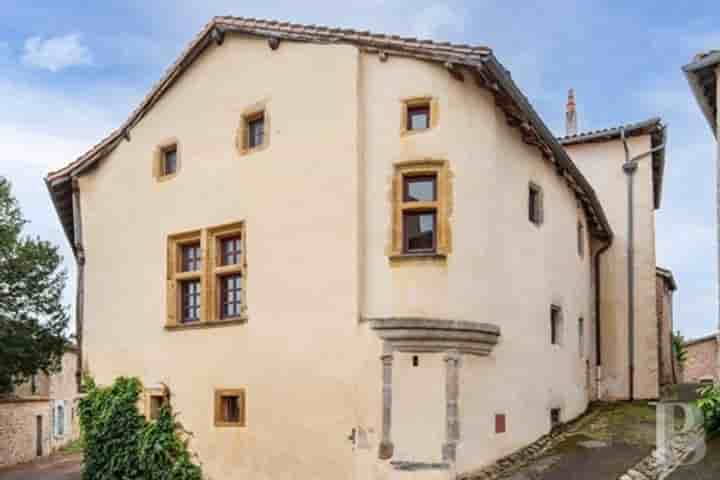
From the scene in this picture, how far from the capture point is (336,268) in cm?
1343

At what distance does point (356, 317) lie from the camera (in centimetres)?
1306

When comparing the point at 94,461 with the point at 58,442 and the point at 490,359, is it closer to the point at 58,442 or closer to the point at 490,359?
the point at 490,359

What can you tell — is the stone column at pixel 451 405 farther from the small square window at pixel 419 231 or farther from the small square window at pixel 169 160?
the small square window at pixel 169 160

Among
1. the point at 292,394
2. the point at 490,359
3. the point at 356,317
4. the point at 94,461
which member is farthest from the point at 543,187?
the point at 94,461

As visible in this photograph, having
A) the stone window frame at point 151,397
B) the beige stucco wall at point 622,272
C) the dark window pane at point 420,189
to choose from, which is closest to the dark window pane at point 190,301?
the stone window frame at point 151,397

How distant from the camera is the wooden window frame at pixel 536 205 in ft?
51.8

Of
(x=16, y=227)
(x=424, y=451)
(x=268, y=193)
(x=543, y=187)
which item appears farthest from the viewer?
(x=16, y=227)

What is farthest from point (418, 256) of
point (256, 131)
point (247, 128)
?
point (247, 128)

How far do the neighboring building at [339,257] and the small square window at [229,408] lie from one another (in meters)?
0.05

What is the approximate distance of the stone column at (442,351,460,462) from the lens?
12367mm

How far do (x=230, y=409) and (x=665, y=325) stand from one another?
17646mm

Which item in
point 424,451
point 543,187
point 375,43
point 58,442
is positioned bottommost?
point 58,442

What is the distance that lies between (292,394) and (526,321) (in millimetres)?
4627

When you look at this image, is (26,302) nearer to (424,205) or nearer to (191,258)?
(191,258)
